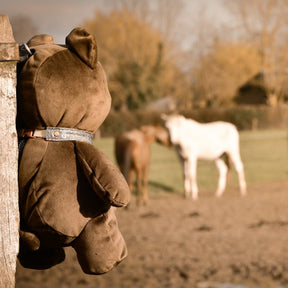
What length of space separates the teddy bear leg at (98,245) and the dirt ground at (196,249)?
422 centimetres

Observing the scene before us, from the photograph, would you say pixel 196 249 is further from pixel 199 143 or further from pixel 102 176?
pixel 102 176

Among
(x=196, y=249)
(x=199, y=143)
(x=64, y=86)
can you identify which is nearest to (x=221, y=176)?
(x=199, y=143)

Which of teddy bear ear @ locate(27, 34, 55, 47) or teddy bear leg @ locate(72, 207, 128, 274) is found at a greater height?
teddy bear ear @ locate(27, 34, 55, 47)

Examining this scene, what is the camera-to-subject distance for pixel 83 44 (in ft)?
4.08

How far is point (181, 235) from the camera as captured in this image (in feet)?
25.5

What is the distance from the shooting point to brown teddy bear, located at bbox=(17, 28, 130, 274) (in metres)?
1.19

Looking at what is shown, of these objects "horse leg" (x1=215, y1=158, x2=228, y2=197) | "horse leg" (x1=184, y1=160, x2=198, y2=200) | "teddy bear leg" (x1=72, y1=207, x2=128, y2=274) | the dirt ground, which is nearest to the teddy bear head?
"teddy bear leg" (x1=72, y1=207, x2=128, y2=274)

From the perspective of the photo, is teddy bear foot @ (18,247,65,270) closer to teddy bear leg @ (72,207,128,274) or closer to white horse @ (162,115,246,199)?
teddy bear leg @ (72,207,128,274)

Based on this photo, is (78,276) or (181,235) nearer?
(78,276)

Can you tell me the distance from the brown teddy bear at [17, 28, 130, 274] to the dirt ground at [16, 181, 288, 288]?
14.0ft

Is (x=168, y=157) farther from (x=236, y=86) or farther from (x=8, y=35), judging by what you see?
(x=236, y=86)

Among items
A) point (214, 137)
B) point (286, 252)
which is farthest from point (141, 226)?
point (214, 137)

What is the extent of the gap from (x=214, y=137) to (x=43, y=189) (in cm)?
1006

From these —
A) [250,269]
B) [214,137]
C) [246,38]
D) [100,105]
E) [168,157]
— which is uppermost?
[246,38]
